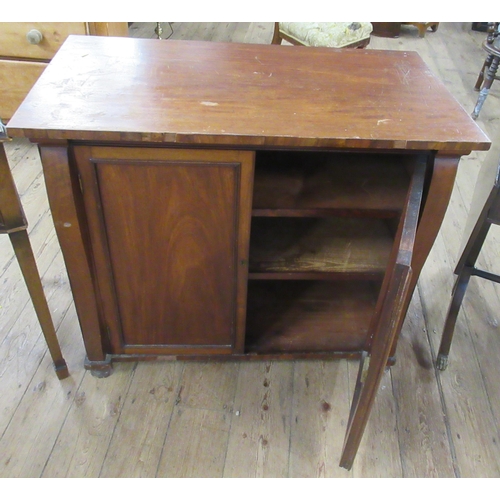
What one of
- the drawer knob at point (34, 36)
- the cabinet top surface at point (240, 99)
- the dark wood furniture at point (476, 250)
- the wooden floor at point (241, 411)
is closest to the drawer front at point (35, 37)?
the drawer knob at point (34, 36)

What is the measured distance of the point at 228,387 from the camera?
128 centimetres

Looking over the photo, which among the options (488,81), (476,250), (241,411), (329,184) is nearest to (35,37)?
(329,184)

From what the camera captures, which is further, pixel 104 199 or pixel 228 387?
pixel 228 387

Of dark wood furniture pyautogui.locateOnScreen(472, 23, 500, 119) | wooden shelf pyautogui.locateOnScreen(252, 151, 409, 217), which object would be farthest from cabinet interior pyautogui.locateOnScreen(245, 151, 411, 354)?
dark wood furniture pyautogui.locateOnScreen(472, 23, 500, 119)

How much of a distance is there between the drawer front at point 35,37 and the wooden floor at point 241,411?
0.94 meters

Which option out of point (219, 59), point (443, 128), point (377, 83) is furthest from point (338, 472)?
point (219, 59)

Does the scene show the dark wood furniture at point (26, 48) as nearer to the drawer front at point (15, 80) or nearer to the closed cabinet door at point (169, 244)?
the drawer front at point (15, 80)

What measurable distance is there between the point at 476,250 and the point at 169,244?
2.65 feet

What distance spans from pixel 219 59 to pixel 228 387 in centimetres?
84

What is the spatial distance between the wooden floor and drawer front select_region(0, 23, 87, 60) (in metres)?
0.94

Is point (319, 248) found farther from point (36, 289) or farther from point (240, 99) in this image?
point (36, 289)

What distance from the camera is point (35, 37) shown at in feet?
5.96

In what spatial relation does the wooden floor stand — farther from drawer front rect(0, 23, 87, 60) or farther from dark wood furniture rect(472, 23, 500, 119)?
dark wood furniture rect(472, 23, 500, 119)
